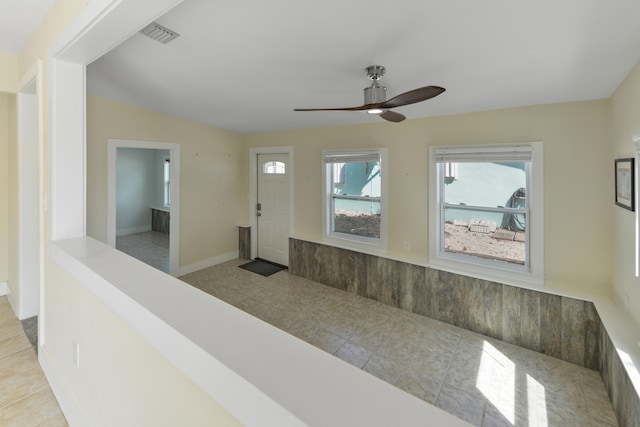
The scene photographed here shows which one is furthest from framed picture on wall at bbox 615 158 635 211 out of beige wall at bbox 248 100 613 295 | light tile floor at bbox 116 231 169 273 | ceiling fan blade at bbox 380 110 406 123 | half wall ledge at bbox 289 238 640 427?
light tile floor at bbox 116 231 169 273

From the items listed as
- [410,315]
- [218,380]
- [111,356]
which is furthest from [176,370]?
[410,315]

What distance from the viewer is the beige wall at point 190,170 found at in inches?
143

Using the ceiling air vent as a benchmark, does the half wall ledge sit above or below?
below

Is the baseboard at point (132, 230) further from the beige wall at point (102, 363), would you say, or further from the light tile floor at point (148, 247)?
the beige wall at point (102, 363)

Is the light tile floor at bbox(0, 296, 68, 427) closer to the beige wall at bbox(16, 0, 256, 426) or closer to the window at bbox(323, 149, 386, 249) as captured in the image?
the beige wall at bbox(16, 0, 256, 426)

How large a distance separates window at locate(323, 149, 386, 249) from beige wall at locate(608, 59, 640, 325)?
206cm

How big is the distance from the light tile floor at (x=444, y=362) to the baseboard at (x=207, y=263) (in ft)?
3.27

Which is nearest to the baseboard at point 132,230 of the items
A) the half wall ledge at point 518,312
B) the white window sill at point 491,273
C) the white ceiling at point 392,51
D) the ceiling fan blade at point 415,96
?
the white ceiling at point 392,51

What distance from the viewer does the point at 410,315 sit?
338cm

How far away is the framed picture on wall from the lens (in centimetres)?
188

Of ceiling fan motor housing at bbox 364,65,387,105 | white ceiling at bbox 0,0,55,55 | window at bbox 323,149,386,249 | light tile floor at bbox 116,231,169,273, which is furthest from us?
light tile floor at bbox 116,231,169,273

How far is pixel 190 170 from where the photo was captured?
460 cm

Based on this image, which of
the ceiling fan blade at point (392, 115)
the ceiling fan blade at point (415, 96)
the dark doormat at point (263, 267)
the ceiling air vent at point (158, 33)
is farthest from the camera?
the dark doormat at point (263, 267)

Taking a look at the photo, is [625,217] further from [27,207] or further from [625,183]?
[27,207]
